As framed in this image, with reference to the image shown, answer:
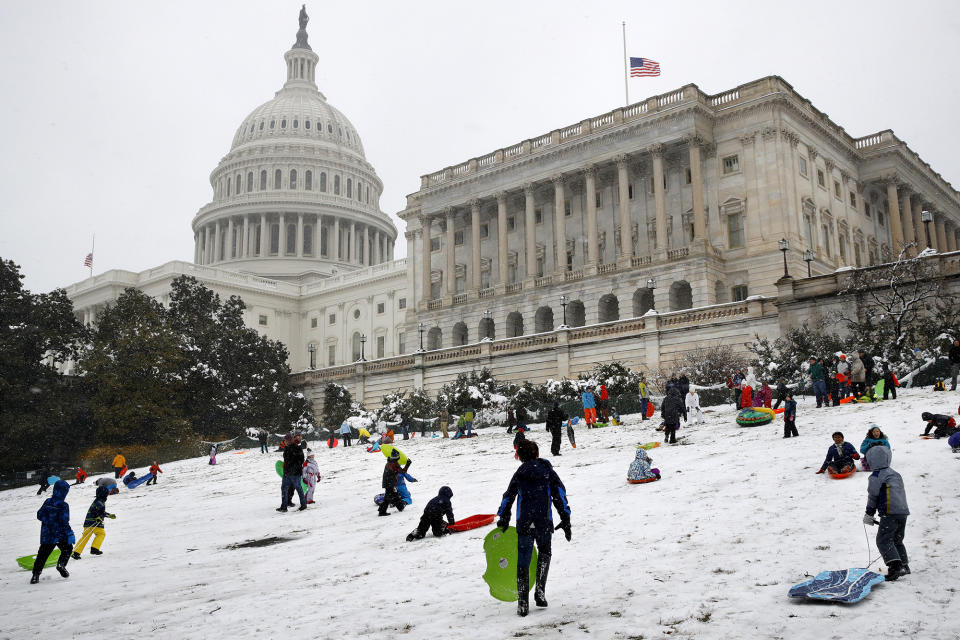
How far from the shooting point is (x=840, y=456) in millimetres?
15820

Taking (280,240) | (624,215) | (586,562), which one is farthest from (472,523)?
(280,240)

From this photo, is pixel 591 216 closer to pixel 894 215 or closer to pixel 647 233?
pixel 647 233

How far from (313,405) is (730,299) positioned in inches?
1166

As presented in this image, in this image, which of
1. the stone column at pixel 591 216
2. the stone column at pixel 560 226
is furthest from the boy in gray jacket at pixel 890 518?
the stone column at pixel 560 226

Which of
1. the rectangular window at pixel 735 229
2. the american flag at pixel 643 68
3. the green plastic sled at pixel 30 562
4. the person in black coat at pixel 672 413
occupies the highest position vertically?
the american flag at pixel 643 68

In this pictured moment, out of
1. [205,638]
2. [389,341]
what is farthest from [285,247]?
[205,638]

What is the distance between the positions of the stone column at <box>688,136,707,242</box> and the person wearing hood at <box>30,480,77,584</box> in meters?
48.8

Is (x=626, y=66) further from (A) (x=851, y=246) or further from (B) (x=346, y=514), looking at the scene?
(B) (x=346, y=514)

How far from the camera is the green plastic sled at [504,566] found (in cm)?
1043

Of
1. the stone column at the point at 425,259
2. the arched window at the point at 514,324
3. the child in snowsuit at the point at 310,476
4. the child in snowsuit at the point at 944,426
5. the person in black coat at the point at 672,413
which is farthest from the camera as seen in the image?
the stone column at the point at 425,259

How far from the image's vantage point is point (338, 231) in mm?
127125

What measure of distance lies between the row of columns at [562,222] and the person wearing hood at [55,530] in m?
48.7

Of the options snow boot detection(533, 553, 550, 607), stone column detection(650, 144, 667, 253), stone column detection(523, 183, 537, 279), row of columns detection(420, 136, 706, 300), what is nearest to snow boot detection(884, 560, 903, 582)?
snow boot detection(533, 553, 550, 607)

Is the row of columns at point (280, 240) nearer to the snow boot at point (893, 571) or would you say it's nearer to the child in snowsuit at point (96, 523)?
the child in snowsuit at point (96, 523)
